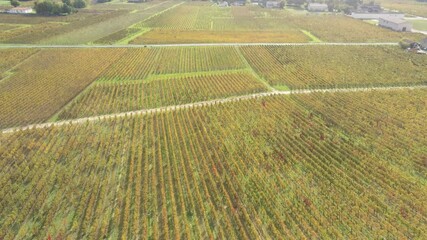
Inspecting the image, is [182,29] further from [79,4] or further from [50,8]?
[79,4]

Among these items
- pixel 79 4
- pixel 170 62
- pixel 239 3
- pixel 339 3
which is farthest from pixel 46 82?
pixel 339 3

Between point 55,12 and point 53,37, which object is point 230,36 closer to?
point 53,37

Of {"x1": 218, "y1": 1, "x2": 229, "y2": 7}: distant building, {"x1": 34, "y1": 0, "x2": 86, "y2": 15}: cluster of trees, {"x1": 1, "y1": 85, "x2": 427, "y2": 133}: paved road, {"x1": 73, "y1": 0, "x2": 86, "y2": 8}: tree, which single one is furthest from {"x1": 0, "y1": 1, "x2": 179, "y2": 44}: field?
{"x1": 218, "y1": 1, "x2": 229, "y2": 7}: distant building

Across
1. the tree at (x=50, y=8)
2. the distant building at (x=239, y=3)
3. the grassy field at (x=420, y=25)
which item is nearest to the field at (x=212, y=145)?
the grassy field at (x=420, y=25)

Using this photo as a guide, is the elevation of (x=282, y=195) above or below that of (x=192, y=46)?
below

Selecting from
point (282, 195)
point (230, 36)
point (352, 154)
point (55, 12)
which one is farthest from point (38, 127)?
point (55, 12)
